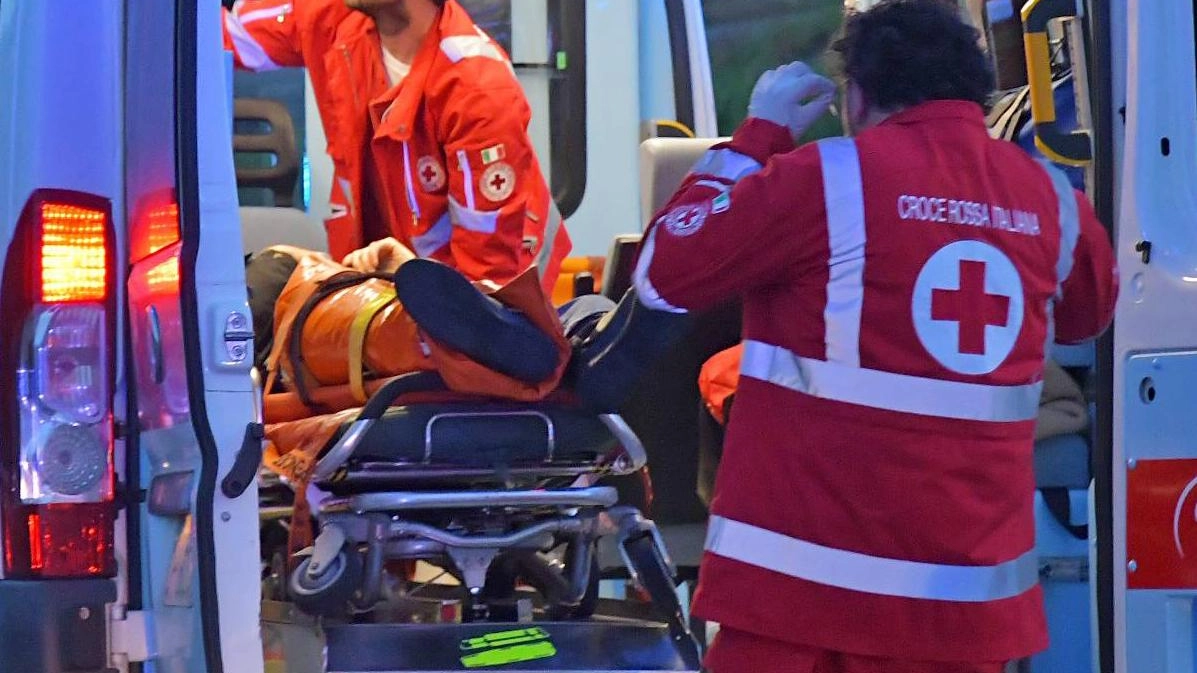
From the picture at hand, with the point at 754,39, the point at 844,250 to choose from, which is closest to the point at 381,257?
the point at 844,250

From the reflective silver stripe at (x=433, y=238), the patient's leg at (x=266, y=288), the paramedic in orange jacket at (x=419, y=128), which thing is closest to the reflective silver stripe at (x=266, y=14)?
the paramedic in orange jacket at (x=419, y=128)

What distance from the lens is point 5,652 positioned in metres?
2.62

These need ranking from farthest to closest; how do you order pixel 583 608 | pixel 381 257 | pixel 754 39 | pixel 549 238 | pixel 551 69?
pixel 754 39 < pixel 551 69 < pixel 549 238 < pixel 381 257 < pixel 583 608

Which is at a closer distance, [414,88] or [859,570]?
[859,570]

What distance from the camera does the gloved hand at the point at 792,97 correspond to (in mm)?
2793

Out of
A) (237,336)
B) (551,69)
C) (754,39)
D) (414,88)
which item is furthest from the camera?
(754,39)

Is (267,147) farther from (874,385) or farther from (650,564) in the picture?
(874,385)

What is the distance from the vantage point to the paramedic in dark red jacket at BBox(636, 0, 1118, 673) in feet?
8.61

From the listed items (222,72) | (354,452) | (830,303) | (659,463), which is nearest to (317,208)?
(659,463)

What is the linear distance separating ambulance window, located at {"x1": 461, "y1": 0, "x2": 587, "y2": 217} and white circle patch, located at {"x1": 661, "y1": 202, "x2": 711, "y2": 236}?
2.79 metres

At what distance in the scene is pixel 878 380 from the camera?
8.66ft

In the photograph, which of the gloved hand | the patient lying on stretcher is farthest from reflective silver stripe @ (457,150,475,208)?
the gloved hand

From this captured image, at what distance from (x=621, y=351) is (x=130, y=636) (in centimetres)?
100

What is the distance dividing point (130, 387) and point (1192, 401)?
1577 millimetres
